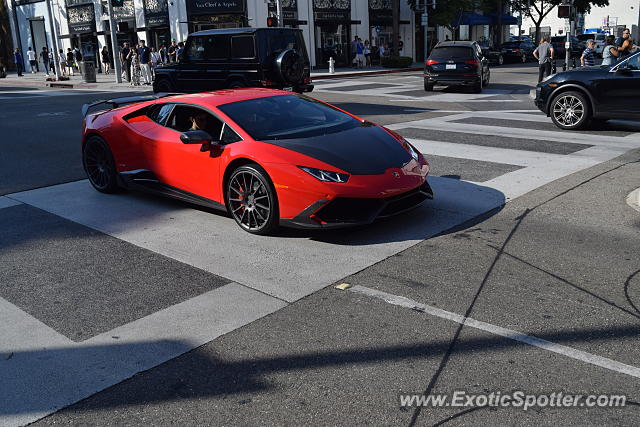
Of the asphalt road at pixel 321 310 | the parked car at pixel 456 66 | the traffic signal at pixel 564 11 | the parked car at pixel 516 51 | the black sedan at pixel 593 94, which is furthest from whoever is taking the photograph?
the parked car at pixel 516 51

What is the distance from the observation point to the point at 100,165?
311 inches

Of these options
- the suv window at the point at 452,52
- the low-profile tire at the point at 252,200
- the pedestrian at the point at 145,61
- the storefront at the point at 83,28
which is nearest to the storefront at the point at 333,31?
the pedestrian at the point at 145,61

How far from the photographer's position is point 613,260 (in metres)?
5.14

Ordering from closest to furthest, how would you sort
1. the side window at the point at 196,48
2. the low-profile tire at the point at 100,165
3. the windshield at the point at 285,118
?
the windshield at the point at 285,118
the low-profile tire at the point at 100,165
the side window at the point at 196,48

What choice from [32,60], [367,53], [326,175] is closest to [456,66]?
[326,175]

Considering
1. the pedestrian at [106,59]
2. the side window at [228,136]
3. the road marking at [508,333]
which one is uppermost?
the pedestrian at [106,59]

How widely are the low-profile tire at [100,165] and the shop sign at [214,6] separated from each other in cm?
3067

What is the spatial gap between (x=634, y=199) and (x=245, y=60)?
37.5 ft

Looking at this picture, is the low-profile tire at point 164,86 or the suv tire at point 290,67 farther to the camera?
the low-profile tire at point 164,86

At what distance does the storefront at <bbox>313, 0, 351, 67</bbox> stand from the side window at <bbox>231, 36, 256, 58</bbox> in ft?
79.1

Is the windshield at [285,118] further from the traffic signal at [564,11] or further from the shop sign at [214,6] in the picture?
the shop sign at [214,6]

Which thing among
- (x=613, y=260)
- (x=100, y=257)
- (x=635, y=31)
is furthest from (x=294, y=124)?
(x=635, y=31)

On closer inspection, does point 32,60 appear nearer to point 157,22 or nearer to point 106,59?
point 106,59

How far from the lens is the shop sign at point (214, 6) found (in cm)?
3653
